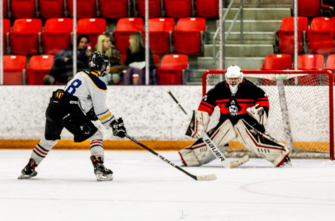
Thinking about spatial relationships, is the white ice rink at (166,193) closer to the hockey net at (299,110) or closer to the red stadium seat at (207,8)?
the hockey net at (299,110)

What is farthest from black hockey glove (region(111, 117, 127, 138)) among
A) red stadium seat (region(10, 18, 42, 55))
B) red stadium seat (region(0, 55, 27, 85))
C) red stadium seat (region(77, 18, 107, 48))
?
red stadium seat (region(10, 18, 42, 55))

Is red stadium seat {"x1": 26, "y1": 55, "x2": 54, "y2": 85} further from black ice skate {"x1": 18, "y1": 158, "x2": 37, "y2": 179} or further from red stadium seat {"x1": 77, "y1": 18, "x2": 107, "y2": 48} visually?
black ice skate {"x1": 18, "y1": 158, "x2": 37, "y2": 179}

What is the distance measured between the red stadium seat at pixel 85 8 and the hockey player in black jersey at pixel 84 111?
3.06 m

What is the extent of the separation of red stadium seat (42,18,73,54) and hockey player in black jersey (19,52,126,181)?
2.97 m

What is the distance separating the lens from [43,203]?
329 centimetres

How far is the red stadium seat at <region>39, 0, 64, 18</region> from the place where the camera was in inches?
315

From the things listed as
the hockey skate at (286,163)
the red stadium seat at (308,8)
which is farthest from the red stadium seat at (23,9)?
the hockey skate at (286,163)

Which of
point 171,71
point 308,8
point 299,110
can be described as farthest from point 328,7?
point 171,71

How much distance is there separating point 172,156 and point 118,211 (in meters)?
3.31

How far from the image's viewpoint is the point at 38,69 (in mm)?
7281

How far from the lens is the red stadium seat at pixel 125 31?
7078 millimetres

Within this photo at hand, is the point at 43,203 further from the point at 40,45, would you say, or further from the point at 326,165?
the point at 40,45

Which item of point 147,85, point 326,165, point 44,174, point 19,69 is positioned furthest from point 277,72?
point 19,69

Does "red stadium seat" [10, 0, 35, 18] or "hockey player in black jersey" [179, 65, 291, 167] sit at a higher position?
"red stadium seat" [10, 0, 35, 18]
